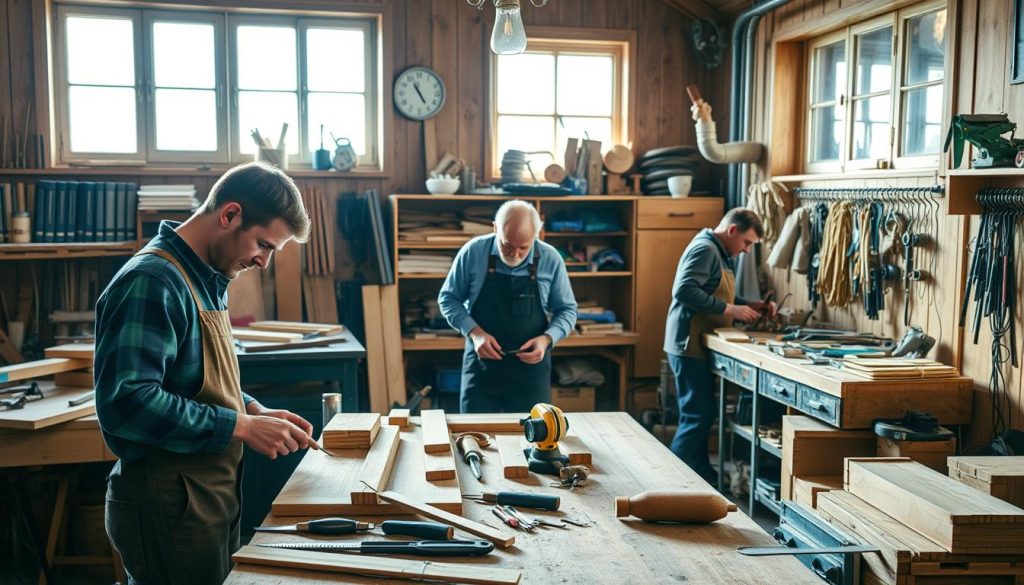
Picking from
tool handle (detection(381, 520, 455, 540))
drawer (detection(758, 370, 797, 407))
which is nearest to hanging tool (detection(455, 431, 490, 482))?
tool handle (detection(381, 520, 455, 540))

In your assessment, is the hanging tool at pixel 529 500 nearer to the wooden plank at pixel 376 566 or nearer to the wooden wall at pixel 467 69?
the wooden plank at pixel 376 566

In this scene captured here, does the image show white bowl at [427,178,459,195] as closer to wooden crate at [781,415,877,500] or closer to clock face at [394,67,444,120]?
clock face at [394,67,444,120]

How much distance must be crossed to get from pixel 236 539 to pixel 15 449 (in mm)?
1680

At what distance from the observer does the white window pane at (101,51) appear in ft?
18.5

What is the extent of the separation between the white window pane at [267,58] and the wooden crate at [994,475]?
4541mm

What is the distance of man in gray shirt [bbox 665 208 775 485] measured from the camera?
4.84 meters

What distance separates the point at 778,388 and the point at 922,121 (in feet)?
4.85

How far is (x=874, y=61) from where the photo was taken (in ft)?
15.9

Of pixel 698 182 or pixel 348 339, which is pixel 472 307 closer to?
pixel 348 339

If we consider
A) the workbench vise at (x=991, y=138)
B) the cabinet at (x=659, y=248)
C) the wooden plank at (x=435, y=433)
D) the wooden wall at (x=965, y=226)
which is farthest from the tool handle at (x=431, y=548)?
the cabinet at (x=659, y=248)

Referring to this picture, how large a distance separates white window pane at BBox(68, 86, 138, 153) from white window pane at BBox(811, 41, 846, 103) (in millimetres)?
4162

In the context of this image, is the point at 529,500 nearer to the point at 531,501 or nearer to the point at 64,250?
the point at 531,501

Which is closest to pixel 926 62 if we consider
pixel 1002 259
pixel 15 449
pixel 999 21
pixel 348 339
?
pixel 999 21

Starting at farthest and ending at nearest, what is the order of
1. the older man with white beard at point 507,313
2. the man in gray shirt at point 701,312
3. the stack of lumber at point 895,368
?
the man in gray shirt at point 701,312, the older man with white beard at point 507,313, the stack of lumber at point 895,368
